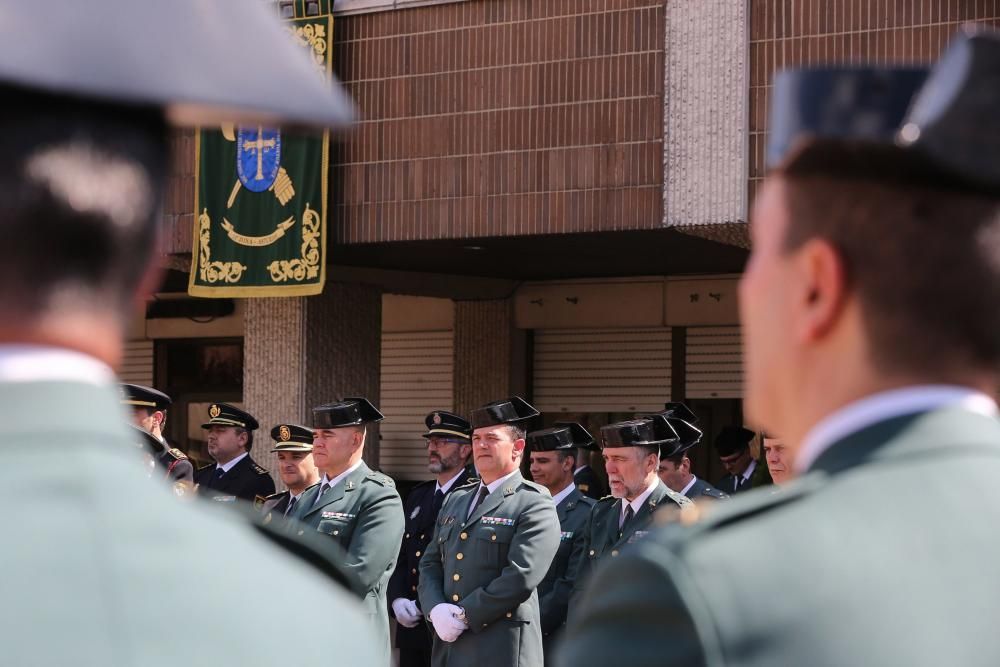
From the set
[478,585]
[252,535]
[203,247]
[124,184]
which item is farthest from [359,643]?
[203,247]

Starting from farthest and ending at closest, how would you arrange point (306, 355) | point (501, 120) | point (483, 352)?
point (483, 352), point (306, 355), point (501, 120)

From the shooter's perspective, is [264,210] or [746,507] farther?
[264,210]

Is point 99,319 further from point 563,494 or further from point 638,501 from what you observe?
point 563,494

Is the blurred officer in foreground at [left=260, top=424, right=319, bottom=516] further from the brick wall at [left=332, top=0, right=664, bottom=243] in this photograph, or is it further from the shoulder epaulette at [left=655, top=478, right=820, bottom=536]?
the shoulder epaulette at [left=655, top=478, right=820, bottom=536]

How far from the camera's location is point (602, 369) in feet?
49.1

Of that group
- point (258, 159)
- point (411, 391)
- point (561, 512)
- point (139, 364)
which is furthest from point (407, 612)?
point (139, 364)

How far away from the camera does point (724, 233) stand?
35.2 ft

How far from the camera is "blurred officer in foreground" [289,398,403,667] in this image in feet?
24.4

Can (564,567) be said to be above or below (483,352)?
below

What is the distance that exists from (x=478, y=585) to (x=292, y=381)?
5.62 meters

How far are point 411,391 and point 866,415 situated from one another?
14509 mm

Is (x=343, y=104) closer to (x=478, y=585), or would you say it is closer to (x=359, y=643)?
(x=359, y=643)

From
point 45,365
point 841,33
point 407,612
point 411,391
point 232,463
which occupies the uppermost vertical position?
point 841,33

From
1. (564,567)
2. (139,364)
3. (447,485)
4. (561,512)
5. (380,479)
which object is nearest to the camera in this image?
(380,479)
